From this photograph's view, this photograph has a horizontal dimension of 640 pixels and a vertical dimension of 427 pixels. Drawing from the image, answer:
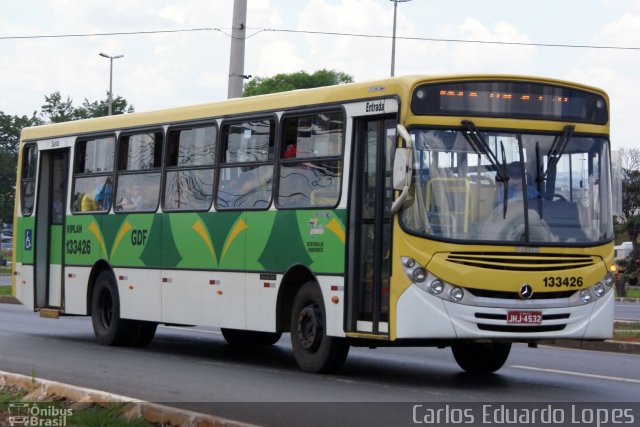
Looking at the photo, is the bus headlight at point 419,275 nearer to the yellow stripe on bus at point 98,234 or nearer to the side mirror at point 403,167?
the side mirror at point 403,167

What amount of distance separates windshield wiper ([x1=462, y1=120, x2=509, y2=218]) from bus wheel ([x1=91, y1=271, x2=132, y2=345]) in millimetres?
7340

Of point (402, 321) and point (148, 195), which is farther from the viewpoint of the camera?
point (148, 195)

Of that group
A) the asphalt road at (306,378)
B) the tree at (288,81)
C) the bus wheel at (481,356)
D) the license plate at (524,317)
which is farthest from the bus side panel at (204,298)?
the tree at (288,81)

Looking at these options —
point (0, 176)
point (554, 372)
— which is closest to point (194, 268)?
point (554, 372)

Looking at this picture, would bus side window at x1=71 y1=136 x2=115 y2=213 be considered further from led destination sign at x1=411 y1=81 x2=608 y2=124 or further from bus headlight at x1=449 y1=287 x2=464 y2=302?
bus headlight at x1=449 y1=287 x2=464 y2=302

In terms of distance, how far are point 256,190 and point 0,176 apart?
7280 cm

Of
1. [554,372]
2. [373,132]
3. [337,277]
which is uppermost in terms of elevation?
[373,132]

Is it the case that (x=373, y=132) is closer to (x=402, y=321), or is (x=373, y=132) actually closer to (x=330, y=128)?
(x=330, y=128)

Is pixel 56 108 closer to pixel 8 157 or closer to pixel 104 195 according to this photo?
pixel 8 157

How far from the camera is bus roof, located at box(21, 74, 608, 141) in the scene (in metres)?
14.5

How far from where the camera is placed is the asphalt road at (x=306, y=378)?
475 inches

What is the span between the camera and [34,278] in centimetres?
2202

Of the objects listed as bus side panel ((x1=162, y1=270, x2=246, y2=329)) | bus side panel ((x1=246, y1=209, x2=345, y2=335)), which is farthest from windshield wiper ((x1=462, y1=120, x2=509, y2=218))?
bus side panel ((x1=162, y1=270, x2=246, y2=329))

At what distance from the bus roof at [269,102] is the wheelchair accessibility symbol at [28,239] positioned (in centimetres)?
154
